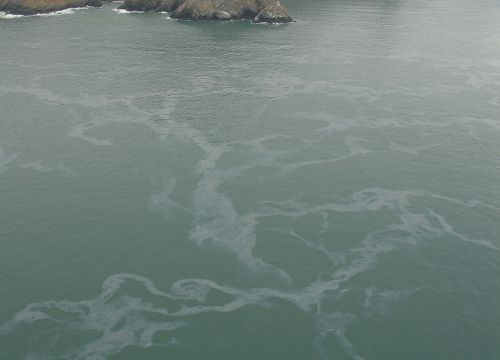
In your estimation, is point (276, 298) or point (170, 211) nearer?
point (276, 298)

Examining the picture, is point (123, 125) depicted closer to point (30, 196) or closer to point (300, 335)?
point (30, 196)

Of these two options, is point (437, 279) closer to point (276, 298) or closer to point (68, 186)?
point (276, 298)

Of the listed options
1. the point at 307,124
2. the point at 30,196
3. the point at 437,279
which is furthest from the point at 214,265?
the point at 307,124

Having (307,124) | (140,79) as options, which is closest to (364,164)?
(307,124)

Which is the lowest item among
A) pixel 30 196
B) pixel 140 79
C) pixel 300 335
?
pixel 300 335

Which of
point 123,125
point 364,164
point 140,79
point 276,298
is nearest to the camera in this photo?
point 276,298

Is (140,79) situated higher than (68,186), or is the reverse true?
(140,79)

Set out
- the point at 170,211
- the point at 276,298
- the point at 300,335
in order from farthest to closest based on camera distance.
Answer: the point at 170,211 < the point at 276,298 < the point at 300,335
